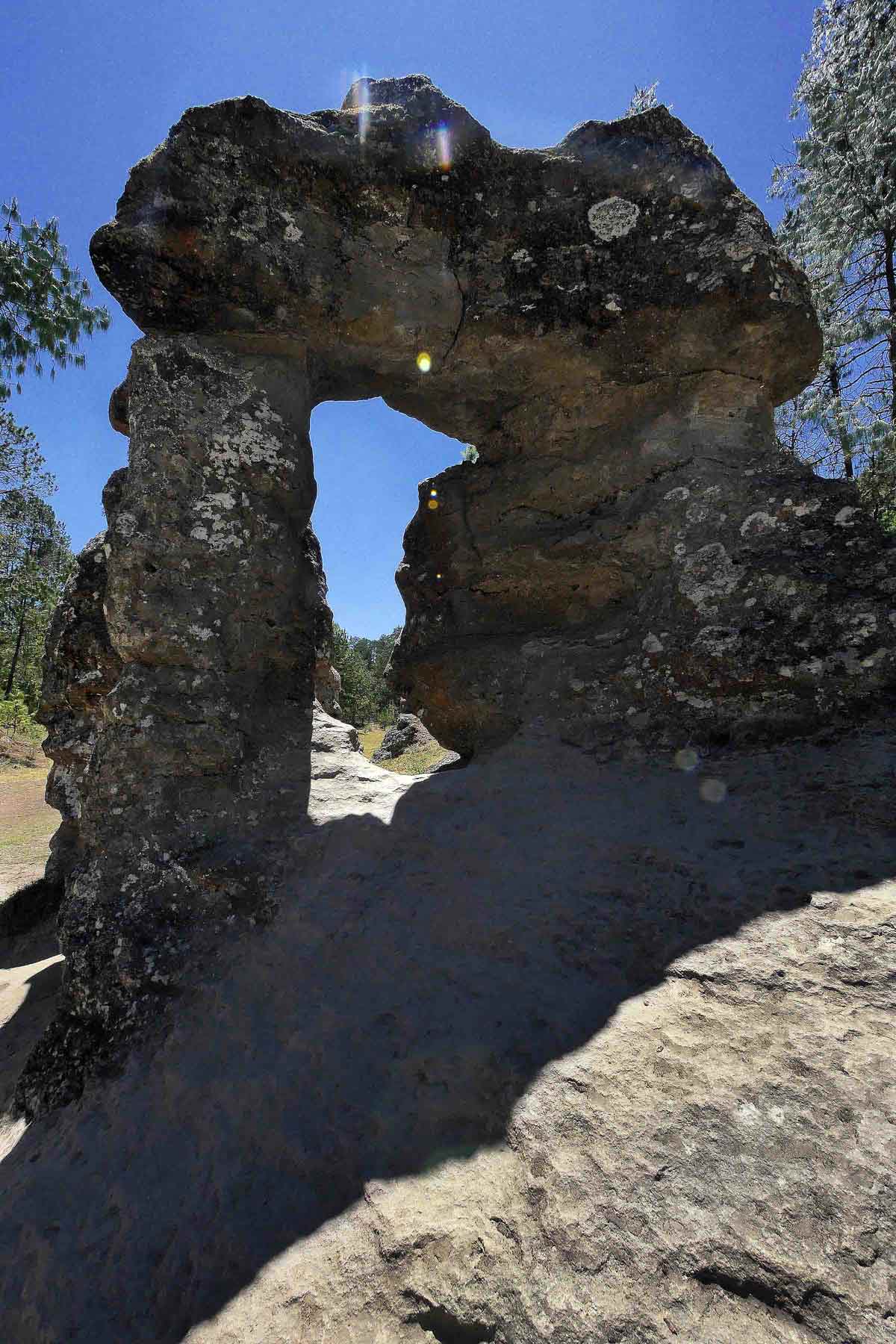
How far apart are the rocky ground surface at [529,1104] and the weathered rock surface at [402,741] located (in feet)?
38.1

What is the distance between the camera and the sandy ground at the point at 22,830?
6.98 m

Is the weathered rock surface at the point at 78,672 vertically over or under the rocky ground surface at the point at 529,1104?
over

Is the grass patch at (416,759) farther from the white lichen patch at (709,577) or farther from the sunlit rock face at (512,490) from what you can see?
the white lichen patch at (709,577)

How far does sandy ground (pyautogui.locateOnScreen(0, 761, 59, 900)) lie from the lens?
6981 millimetres

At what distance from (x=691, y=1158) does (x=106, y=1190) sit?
1.76 meters

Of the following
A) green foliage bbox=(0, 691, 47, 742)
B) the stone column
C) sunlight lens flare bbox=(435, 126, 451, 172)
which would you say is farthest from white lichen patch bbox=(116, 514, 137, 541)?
green foliage bbox=(0, 691, 47, 742)

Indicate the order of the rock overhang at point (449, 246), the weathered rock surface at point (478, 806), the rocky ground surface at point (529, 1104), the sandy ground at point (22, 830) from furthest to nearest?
the sandy ground at point (22, 830)
the rock overhang at point (449, 246)
the weathered rock surface at point (478, 806)
the rocky ground surface at point (529, 1104)

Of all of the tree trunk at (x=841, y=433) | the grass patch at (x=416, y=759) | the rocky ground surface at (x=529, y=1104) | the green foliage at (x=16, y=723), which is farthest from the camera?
the green foliage at (x=16, y=723)

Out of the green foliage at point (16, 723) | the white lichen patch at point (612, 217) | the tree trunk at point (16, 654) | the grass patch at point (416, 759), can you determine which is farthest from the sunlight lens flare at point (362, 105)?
the tree trunk at point (16, 654)

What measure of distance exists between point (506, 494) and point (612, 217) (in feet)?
5.55

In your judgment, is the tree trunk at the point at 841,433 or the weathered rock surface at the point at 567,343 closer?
the weathered rock surface at the point at 567,343

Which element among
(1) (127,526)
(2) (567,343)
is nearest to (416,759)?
(2) (567,343)

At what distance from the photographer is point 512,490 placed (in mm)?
4277

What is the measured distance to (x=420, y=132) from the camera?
12.0 feet
